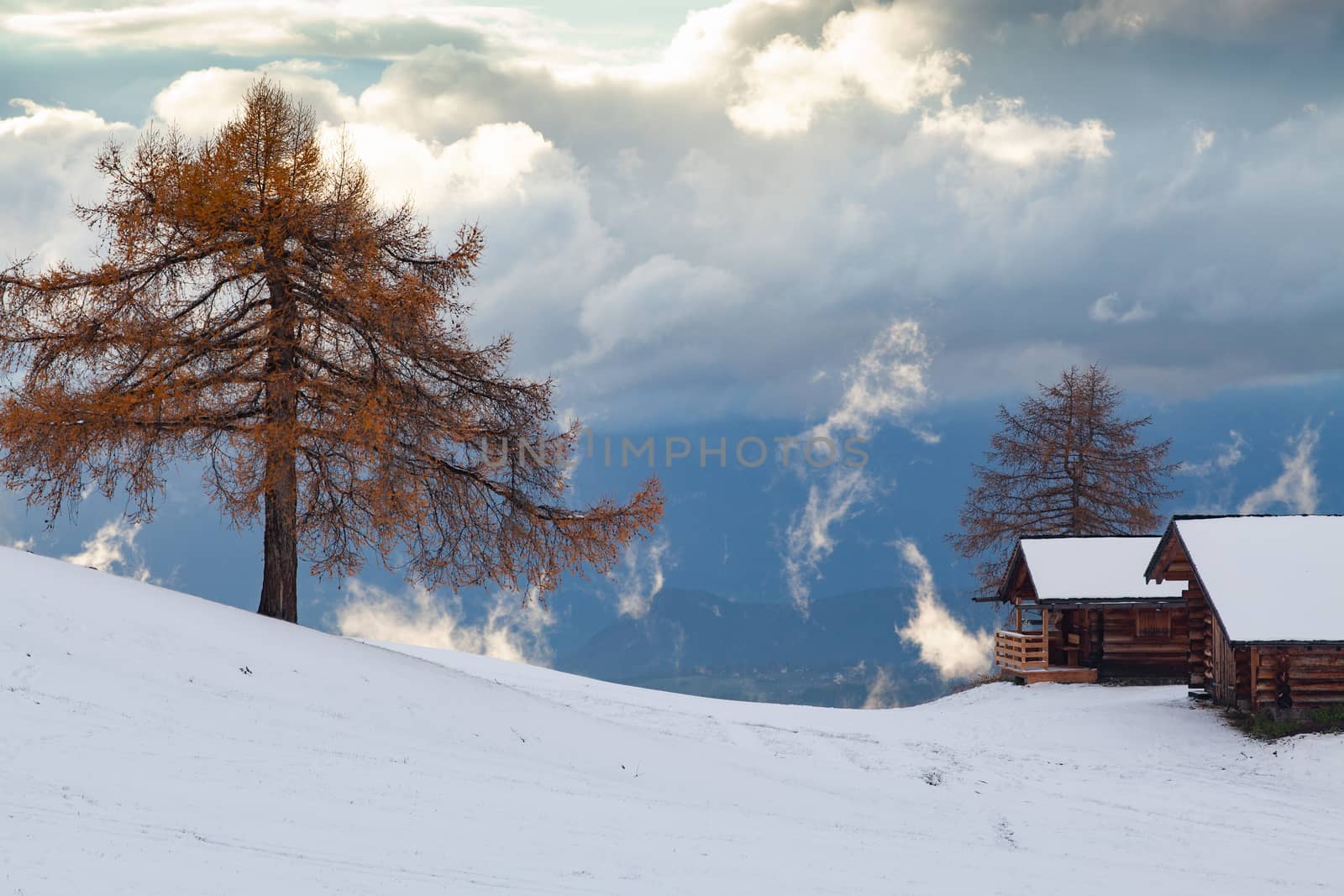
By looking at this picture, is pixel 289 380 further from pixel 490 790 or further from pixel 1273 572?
pixel 1273 572

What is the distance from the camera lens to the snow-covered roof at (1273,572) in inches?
881

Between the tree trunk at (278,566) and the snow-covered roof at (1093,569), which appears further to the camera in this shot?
the snow-covered roof at (1093,569)

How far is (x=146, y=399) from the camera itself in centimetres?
1856

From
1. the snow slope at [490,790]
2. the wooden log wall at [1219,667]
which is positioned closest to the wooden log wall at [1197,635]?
the wooden log wall at [1219,667]

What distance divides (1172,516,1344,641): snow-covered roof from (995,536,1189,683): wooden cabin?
15.7 ft

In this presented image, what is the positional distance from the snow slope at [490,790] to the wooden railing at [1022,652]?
33.3 feet

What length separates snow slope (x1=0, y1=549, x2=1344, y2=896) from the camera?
368 inches

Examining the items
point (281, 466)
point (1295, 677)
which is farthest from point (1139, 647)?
point (281, 466)

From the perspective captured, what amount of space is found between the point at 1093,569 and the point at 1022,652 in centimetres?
317

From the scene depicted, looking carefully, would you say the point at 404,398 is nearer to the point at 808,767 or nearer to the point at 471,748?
the point at 471,748

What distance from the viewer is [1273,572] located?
79.0 feet

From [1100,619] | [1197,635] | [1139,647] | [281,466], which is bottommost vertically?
[1139,647]

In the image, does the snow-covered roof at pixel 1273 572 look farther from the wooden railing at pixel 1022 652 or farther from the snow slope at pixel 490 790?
the wooden railing at pixel 1022 652

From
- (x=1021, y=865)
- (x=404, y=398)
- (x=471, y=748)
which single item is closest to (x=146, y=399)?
(x=404, y=398)
